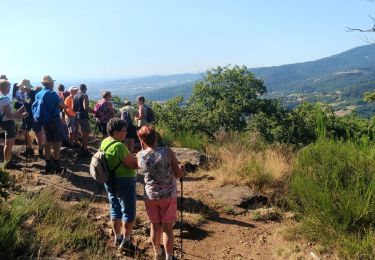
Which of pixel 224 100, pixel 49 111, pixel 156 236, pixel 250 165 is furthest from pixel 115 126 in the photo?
pixel 224 100

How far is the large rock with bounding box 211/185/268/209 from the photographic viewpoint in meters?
7.21

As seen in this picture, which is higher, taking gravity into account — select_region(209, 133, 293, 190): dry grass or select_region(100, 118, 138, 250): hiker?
select_region(100, 118, 138, 250): hiker

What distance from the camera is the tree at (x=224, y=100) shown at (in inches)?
559

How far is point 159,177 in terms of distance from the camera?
182 inches

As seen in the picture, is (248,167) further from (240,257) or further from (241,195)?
(240,257)

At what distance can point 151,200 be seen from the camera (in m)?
4.67

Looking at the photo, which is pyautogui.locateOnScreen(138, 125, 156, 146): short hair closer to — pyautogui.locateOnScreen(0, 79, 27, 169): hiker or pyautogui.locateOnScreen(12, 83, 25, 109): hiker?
pyautogui.locateOnScreen(0, 79, 27, 169): hiker

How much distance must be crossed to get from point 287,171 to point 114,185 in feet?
13.0

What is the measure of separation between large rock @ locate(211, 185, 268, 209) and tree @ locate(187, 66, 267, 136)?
6.14 metres

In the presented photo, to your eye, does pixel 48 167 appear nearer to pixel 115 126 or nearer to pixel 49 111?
pixel 49 111

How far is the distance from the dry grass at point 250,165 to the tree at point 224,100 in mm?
3841

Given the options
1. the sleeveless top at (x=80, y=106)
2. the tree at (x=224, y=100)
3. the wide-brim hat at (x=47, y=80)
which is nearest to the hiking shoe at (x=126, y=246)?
the wide-brim hat at (x=47, y=80)

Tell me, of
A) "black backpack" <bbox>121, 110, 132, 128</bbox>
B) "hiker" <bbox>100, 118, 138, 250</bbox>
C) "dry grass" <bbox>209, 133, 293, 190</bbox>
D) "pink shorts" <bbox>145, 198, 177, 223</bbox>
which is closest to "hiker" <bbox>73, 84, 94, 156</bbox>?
"black backpack" <bbox>121, 110, 132, 128</bbox>

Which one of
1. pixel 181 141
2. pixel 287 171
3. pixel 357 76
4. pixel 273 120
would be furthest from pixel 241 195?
pixel 357 76
